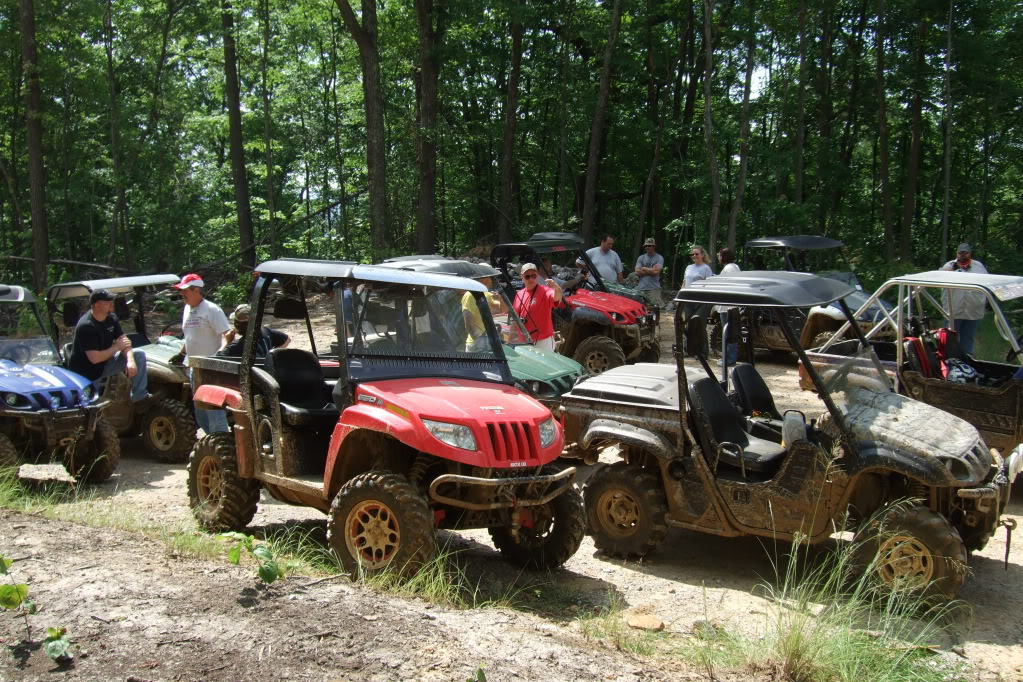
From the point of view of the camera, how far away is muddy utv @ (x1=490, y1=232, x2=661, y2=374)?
498 inches

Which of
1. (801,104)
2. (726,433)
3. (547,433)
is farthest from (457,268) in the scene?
(801,104)

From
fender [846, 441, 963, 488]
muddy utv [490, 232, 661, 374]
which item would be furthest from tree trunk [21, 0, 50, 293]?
fender [846, 441, 963, 488]

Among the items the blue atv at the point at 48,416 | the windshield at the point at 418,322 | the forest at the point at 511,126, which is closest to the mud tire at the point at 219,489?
the windshield at the point at 418,322

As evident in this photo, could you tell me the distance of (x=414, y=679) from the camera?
13.2 ft

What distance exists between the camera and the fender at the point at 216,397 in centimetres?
683

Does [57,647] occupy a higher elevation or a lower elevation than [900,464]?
lower

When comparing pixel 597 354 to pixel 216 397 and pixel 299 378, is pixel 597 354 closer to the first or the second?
pixel 299 378

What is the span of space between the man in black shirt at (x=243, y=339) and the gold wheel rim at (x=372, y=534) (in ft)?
6.12

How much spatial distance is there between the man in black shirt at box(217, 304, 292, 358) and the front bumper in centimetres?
210

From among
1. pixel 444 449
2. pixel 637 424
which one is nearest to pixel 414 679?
pixel 444 449

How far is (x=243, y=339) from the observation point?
7.44 metres

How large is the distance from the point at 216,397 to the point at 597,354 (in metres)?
6.46

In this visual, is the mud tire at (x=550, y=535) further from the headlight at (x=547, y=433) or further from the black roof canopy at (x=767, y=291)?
the black roof canopy at (x=767, y=291)

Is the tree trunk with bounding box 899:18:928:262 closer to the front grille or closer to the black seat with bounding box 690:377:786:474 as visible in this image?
the black seat with bounding box 690:377:786:474
